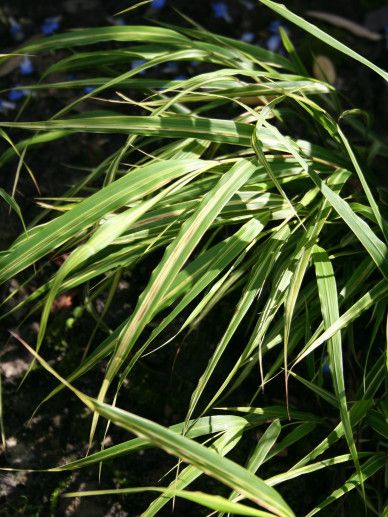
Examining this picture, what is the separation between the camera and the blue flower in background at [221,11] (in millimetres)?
1922

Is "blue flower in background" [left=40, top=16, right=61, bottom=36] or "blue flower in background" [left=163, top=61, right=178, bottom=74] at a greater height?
"blue flower in background" [left=40, top=16, right=61, bottom=36]

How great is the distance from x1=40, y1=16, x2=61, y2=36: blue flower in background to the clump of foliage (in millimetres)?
506

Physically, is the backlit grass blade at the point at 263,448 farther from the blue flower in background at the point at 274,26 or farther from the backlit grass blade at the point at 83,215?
the blue flower in background at the point at 274,26

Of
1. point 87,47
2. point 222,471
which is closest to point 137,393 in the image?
point 222,471

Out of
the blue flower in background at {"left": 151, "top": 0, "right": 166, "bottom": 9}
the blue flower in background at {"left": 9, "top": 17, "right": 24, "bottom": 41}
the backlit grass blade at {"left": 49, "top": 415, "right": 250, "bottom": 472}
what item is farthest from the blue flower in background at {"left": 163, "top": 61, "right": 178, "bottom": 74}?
the backlit grass blade at {"left": 49, "top": 415, "right": 250, "bottom": 472}

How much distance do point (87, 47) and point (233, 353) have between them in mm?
869

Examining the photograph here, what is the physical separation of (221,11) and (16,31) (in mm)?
511

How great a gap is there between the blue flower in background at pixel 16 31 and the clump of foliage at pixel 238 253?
0.54 metres

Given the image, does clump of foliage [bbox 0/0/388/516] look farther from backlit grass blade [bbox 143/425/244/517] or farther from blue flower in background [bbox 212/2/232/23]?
blue flower in background [bbox 212/2/232/23]

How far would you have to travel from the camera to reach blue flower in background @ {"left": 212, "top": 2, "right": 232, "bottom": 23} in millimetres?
1922

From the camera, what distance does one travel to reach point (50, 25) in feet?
6.25

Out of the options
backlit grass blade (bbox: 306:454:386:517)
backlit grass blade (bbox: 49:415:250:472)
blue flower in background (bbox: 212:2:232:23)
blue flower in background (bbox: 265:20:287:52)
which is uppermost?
blue flower in background (bbox: 212:2:232:23)

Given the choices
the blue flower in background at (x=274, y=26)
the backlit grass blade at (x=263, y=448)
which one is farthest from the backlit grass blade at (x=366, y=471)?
the blue flower in background at (x=274, y=26)

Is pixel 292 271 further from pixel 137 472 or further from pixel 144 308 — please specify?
pixel 137 472
